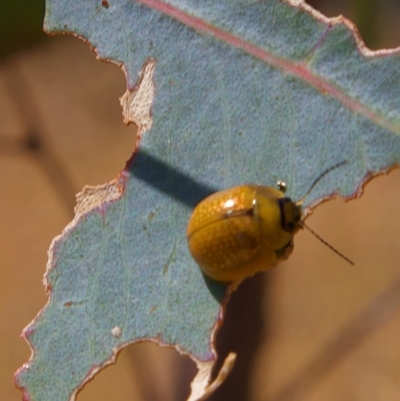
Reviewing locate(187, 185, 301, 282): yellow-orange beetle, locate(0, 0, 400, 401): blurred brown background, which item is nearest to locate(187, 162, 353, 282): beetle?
locate(187, 185, 301, 282): yellow-orange beetle

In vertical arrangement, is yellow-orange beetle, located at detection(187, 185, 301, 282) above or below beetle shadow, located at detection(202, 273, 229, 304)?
above

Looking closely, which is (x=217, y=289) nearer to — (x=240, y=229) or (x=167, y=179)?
(x=240, y=229)

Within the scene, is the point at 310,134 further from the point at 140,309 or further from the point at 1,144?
the point at 1,144

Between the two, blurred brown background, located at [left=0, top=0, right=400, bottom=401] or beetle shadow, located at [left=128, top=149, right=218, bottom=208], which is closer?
beetle shadow, located at [left=128, top=149, right=218, bottom=208]

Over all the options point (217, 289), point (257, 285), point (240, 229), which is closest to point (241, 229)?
point (240, 229)

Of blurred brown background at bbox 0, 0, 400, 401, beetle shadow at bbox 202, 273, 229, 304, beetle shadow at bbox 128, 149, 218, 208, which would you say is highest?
beetle shadow at bbox 128, 149, 218, 208

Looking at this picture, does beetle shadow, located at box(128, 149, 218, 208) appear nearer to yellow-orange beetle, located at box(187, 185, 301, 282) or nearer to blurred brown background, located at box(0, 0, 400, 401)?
yellow-orange beetle, located at box(187, 185, 301, 282)
